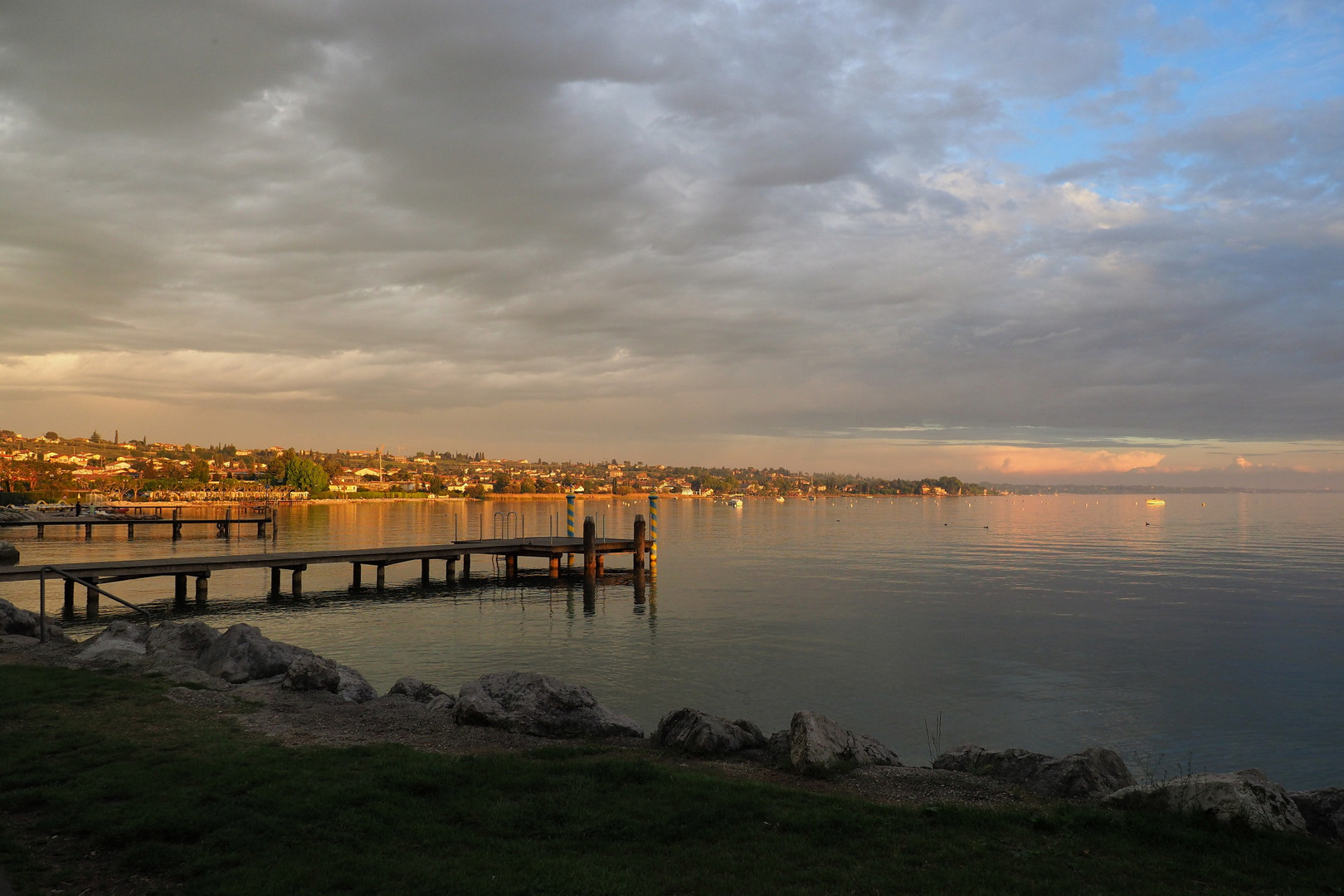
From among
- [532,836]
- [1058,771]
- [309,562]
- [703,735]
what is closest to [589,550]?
[309,562]

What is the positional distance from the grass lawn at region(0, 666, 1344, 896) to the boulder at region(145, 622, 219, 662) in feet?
31.4

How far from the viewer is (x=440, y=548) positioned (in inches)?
1785

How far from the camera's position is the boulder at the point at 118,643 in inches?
704

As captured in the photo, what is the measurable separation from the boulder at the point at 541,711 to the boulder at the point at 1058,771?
5.25 m

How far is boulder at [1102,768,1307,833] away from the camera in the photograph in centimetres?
816

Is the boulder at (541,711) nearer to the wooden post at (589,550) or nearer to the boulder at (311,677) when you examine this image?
the boulder at (311,677)

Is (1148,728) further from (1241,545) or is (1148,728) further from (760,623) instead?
(1241,545)

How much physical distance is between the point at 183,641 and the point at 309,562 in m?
19.9

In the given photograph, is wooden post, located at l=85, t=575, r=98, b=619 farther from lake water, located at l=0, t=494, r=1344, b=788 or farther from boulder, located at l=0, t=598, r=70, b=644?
boulder, located at l=0, t=598, r=70, b=644

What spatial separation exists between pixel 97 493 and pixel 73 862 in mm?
181373

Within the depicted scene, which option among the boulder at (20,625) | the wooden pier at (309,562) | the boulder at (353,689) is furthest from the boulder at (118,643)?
the wooden pier at (309,562)

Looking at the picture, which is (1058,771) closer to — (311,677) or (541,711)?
(541,711)

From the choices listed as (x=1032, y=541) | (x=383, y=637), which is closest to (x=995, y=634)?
(x=383, y=637)

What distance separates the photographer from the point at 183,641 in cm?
2000
